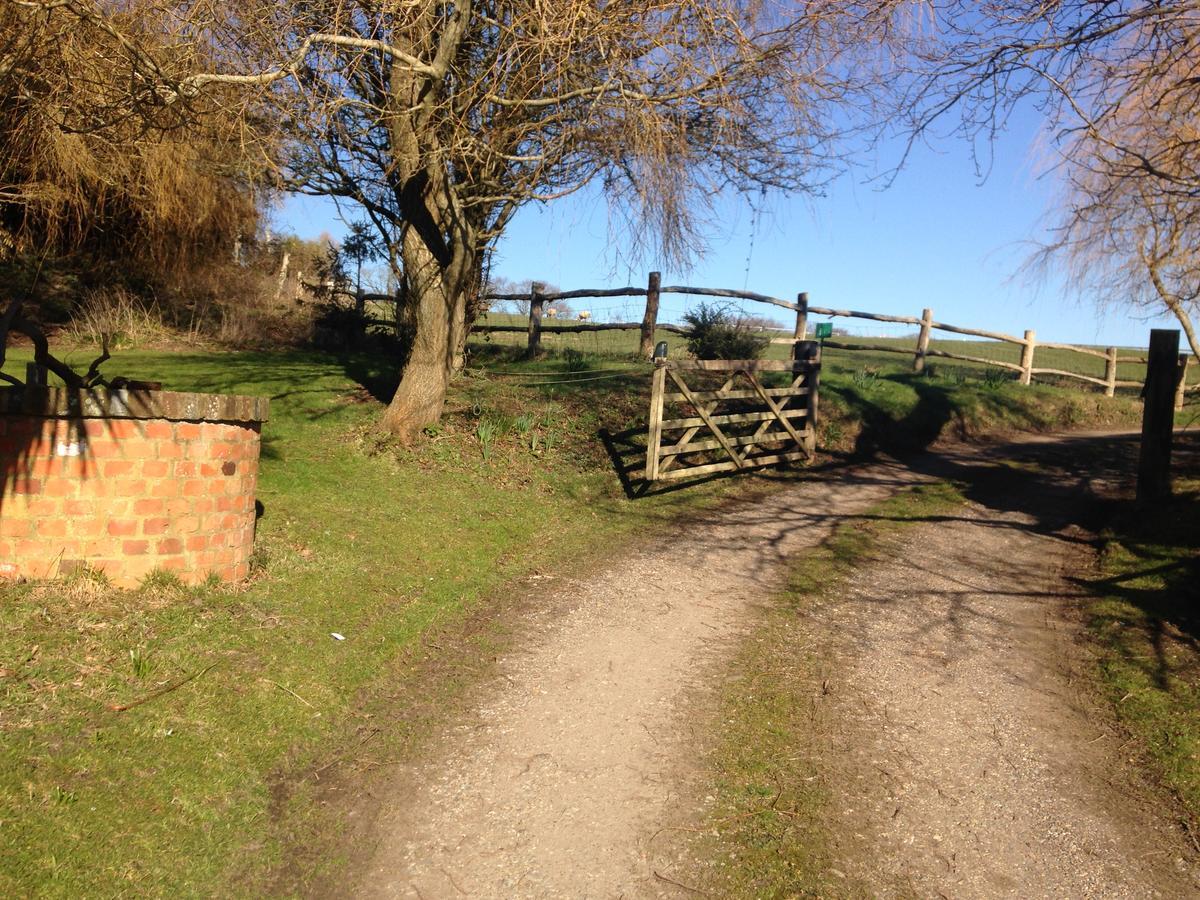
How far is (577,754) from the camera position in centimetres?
454

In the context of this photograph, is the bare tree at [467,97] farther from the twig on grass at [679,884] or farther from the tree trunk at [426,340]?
the twig on grass at [679,884]

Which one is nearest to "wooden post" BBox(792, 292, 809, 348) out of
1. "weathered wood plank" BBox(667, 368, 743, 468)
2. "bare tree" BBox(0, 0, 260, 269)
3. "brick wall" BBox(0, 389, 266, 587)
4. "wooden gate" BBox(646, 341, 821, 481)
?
"wooden gate" BBox(646, 341, 821, 481)

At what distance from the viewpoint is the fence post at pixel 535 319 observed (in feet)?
55.4

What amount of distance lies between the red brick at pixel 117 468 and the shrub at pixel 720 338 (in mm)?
11034

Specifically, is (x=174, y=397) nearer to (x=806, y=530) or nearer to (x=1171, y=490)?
(x=806, y=530)

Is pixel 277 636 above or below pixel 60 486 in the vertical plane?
below

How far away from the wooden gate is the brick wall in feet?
17.3

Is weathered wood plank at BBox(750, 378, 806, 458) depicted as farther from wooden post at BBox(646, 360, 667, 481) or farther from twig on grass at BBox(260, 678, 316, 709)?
twig on grass at BBox(260, 678, 316, 709)

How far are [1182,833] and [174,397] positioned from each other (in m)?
5.87

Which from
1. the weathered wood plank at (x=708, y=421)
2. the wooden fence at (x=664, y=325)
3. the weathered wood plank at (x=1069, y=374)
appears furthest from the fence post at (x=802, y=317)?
the weathered wood plank at (x=1069, y=374)

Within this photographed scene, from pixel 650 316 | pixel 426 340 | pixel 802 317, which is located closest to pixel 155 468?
pixel 426 340

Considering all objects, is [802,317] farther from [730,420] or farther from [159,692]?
[159,692]

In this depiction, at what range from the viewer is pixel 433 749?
452 centimetres

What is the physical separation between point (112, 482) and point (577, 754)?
10.3 ft
